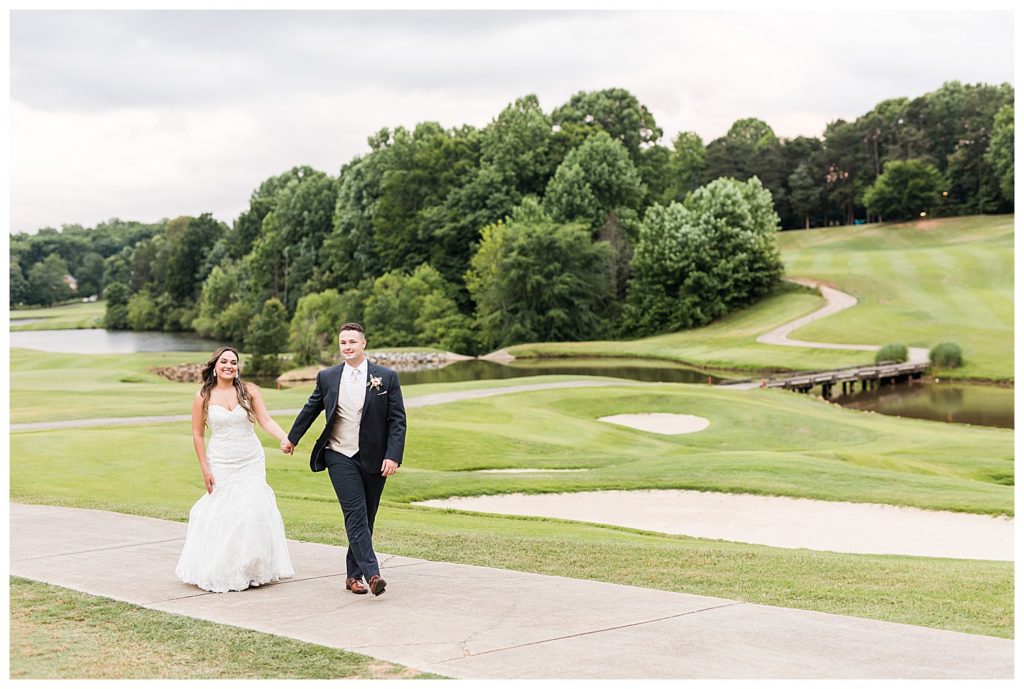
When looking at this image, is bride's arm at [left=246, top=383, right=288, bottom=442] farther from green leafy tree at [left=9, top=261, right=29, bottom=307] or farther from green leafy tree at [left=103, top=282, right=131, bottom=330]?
green leafy tree at [left=9, top=261, right=29, bottom=307]

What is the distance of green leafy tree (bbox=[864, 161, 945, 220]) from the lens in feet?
366

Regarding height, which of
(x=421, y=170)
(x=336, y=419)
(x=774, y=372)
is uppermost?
(x=421, y=170)

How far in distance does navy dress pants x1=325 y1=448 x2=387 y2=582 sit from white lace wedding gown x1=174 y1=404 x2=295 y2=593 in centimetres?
69

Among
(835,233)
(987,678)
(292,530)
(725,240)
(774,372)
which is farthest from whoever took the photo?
(835,233)

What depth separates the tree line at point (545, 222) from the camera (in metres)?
81.4

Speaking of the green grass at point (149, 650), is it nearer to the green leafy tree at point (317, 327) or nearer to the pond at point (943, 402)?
the pond at point (943, 402)

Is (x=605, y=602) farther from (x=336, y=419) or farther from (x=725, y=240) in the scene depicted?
(x=725, y=240)

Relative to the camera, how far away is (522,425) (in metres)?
30.6

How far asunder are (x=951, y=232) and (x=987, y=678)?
107 meters

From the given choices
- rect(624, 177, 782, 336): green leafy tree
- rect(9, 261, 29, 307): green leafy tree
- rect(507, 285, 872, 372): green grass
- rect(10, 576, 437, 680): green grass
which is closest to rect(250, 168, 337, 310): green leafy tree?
rect(507, 285, 872, 372): green grass

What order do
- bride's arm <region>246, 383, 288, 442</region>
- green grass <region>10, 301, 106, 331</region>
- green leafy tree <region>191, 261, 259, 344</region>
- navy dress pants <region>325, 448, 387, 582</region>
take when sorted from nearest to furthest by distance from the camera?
navy dress pants <region>325, 448, 387, 582</region> < bride's arm <region>246, 383, 288, 442</region> < green leafy tree <region>191, 261, 259, 344</region> < green grass <region>10, 301, 106, 331</region>

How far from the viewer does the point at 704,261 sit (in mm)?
80000

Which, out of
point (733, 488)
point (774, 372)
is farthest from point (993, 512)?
point (774, 372)

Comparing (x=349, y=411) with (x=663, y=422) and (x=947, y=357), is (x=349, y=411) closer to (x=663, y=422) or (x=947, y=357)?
(x=663, y=422)
